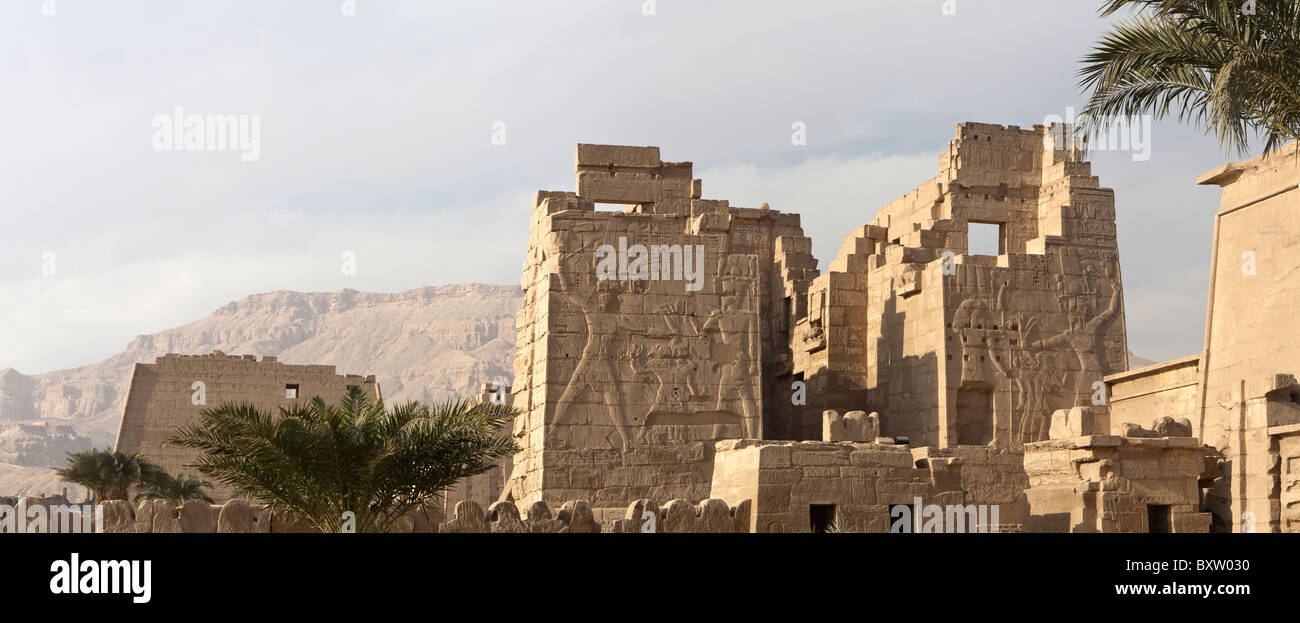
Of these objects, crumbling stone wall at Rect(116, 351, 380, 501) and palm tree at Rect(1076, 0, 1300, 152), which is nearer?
palm tree at Rect(1076, 0, 1300, 152)

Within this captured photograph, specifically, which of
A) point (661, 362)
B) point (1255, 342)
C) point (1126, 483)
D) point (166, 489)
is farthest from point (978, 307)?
point (166, 489)

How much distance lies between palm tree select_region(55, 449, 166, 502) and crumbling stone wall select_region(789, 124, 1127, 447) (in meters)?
13.7

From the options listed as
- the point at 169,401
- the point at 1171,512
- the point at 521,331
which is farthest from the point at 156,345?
the point at 1171,512

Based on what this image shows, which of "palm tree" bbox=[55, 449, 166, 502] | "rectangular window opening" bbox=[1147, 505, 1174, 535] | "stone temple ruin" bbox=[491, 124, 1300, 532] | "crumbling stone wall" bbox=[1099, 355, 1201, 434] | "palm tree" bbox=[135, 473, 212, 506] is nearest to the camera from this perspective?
"stone temple ruin" bbox=[491, 124, 1300, 532]

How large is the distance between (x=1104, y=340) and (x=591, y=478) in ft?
33.5

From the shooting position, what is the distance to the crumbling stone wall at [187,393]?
3572cm

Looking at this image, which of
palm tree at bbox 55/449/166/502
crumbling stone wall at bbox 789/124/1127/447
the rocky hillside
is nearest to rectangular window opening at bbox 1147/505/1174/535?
crumbling stone wall at bbox 789/124/1127/447

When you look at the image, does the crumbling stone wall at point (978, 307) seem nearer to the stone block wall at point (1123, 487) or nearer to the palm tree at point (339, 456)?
the stone block wall at point (1123, 487)

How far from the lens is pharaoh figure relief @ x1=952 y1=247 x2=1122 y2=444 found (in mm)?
24812

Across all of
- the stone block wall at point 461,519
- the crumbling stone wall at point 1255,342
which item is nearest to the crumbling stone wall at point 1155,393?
the crumbling stone wall at point 1255,342

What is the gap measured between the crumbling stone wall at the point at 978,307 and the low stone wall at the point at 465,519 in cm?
981

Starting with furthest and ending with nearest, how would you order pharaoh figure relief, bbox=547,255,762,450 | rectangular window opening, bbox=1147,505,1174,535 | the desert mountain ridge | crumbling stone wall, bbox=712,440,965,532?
the desert mountain ridge < pharaoh figure relief, bbox=547,255,762,450 < rectangular window opening, bbox=1147,505,1174,535 < crumbling stone wall, bbox=712,440,965,532

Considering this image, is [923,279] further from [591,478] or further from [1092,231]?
[591,478]

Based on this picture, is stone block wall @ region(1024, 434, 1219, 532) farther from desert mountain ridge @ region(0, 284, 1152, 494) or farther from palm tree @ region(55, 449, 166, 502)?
desert mountain ridge @ region(0, 284, 1152, 494)
